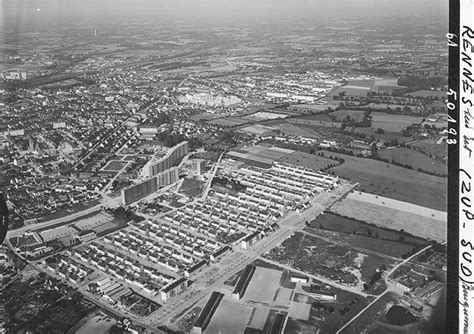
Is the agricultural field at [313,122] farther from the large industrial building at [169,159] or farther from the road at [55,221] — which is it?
the road at [55,221]

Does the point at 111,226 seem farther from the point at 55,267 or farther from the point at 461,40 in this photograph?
the point at 461,40

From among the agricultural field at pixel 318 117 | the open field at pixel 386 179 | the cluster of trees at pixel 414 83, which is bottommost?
the open field at pixel 386 179

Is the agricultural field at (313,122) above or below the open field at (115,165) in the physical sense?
above

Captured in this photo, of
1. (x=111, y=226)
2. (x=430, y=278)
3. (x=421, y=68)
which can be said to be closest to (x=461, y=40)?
(x=430, y=278)

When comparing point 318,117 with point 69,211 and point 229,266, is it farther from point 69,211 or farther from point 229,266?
point 229,266

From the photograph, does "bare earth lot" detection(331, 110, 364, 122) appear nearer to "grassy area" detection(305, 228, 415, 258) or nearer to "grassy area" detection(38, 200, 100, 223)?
"grassy area" detection(305, 228, 415, 258)

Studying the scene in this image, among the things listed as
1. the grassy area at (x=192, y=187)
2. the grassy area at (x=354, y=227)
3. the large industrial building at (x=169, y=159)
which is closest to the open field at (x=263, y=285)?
the grassy area at (x=354, y=227)
